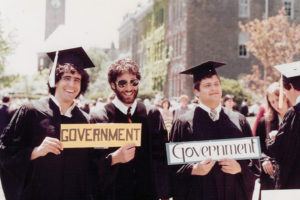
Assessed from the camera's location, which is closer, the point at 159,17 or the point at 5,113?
the point at 5,113

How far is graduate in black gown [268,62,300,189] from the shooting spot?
4707mm

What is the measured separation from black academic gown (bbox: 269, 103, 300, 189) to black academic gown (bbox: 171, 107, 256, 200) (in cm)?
29

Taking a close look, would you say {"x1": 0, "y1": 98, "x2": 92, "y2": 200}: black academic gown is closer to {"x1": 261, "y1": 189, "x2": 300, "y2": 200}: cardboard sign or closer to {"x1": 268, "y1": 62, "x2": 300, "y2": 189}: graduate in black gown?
{"x1": 261, "y1": 189, "x2": 300, "y2": 200}: cardboard sign

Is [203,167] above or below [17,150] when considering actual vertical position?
below

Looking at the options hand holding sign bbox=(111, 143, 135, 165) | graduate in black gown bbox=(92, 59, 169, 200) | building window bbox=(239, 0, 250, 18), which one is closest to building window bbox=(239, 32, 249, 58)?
building window bbox=(239, 0, 250, 18)

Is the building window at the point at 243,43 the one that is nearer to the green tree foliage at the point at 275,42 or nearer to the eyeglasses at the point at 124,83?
the green tree foliage at the point at 275,42

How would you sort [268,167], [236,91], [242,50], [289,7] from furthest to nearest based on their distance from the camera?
[289,7] < [242,50] < [236,91] < [268,167]

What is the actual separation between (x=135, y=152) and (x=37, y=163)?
0.79m

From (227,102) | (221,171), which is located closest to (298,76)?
(221,171)

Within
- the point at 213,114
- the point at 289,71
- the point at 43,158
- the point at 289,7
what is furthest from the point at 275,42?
the point at 43,158

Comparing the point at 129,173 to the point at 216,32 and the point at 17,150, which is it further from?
the point at 216,32

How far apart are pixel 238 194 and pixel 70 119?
1.45 m

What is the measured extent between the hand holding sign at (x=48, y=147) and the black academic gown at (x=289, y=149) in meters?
1.84

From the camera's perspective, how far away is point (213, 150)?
432 cm
